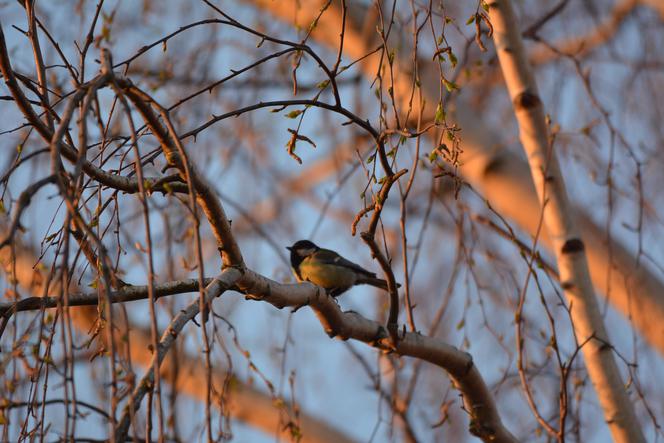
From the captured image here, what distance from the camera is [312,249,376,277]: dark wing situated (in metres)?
4.81

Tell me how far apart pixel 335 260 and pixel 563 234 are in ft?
6.68

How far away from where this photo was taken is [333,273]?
16.0 feet

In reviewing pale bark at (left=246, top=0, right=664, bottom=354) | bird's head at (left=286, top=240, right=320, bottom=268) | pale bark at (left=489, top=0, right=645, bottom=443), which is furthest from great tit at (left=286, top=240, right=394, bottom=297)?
pale bark at (left=489, top=0, right=645, bottom=443)

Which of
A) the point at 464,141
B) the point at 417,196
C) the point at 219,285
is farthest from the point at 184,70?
the point at 219,285

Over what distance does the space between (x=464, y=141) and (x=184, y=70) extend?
6.44ft

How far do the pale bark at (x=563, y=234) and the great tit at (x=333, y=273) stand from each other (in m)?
1.74

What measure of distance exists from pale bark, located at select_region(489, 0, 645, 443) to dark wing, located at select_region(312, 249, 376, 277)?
1.73m

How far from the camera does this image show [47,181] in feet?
4.74

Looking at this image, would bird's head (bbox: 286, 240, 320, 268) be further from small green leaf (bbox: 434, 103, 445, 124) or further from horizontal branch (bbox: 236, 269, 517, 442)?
small green leaf (bbox: 434, 103, 445, 124)

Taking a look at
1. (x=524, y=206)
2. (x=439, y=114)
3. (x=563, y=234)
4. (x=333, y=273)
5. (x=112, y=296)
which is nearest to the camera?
(x=112, y=296)

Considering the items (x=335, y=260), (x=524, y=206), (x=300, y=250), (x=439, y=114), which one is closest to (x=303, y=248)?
(x=300, y=250)

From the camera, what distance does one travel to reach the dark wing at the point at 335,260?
481 centimetres

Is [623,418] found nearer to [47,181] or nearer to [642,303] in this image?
[642,303]

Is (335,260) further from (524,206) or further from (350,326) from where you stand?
(350,326)
